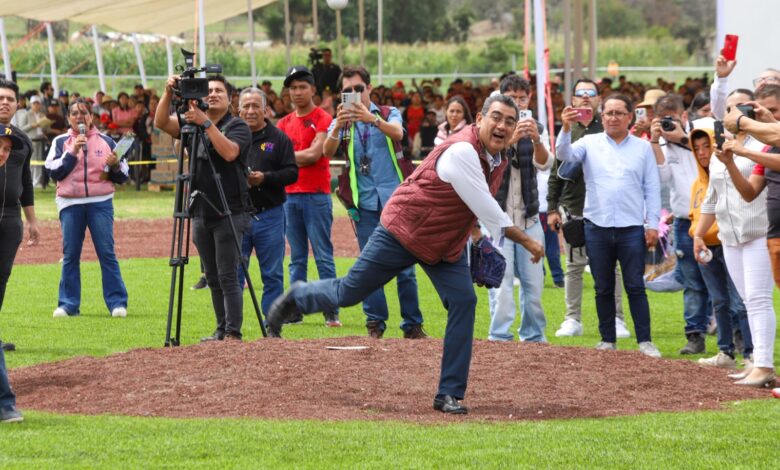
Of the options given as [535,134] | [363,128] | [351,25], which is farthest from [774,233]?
[351,25]

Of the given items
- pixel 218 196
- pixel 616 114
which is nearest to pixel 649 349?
pixel 616 114

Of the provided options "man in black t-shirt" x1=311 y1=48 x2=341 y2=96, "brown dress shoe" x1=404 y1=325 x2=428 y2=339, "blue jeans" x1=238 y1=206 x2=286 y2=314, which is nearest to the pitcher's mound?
"brown dress shoe" x1=404 y1=325 x2=428 y2=339

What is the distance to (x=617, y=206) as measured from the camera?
11.5 m

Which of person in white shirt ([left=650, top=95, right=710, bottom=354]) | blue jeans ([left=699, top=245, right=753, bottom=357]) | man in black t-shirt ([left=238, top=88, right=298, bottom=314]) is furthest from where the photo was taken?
man in black t-shirt ([left=238, top=88, right=298, bottom=314])

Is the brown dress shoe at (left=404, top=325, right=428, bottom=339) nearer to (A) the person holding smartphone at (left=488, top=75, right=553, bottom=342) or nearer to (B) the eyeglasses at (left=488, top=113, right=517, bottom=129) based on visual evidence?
(A) the person holding smartphone at (left=488, top=75, right=553, bottom=342)

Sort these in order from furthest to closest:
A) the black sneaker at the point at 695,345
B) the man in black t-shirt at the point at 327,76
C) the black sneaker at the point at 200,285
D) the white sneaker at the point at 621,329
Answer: the man in black t-shirt at the point at 327,76 < the black sneaker at the point at 200,285 < the white sneaker at the point at 621,329 < the black sneaker at the point at 695,345

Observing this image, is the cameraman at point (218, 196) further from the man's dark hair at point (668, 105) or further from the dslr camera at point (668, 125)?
the man's dark hair at point (668, 105)

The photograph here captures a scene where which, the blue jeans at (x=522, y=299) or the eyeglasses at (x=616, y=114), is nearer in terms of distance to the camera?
the eyeglasses at (x=616, y=114)

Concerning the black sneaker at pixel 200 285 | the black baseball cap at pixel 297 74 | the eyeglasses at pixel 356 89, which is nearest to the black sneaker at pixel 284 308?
the eyeglasses at pixel 356 89

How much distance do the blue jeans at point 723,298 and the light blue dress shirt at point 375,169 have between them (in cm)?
284

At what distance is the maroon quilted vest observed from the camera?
845 centimetres

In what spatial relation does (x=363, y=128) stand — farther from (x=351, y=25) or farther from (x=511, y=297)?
(x=351, y=25)

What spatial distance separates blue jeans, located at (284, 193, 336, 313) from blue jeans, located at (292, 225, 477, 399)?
451 cm

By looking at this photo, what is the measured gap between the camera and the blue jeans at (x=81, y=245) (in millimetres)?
14398
